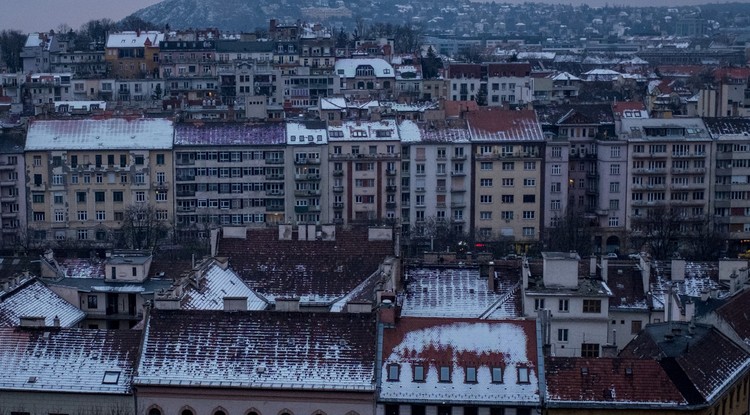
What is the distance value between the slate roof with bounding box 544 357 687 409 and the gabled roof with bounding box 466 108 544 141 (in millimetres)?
47309

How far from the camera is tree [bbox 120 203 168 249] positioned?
82250 mm

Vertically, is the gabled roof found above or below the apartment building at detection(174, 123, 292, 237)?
above

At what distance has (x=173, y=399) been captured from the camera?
134 feet

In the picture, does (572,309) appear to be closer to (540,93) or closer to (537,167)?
Result: (537,167)

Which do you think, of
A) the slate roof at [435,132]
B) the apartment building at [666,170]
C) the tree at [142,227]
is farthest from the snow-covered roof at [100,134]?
the apartment building at [666,170]

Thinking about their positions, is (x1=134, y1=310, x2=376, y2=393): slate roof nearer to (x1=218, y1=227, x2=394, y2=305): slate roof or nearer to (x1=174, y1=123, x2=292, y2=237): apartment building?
(x1=218, y1=227, x2=394, y2=305): slate roof

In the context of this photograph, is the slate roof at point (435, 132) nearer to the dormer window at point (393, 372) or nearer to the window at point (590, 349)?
the window at point (590, 349)

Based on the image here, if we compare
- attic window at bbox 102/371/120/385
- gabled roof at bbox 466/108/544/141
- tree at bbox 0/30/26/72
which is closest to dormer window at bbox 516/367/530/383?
attic window at bbox 102/371/120/385

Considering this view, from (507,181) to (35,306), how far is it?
143ft

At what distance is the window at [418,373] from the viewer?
40656 millimetres

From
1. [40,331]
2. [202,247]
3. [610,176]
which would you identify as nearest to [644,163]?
[610,176]

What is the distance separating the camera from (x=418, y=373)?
40.8 metres

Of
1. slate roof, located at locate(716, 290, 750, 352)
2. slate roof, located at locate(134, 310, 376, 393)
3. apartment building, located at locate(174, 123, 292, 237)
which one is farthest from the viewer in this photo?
apartment building, located at locate(174, 123, 292, 237)

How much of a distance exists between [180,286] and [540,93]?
3737 inches
